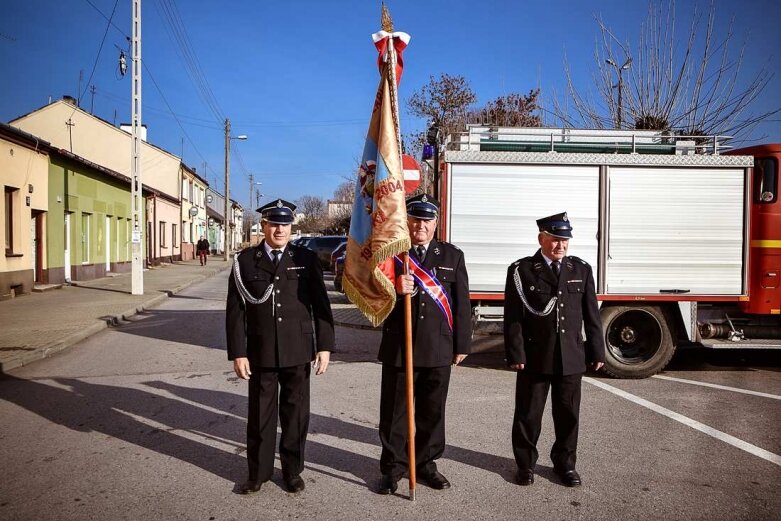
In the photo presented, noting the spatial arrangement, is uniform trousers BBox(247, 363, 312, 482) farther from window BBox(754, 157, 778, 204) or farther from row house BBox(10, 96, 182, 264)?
row house BBox(10, 96, 182, 264)

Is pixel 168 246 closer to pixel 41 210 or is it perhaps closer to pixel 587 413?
pixel 41 210

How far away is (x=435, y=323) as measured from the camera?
3.98 metres

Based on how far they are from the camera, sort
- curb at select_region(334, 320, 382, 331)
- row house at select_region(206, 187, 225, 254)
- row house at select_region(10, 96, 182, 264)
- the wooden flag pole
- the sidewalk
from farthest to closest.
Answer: row house at select_region(206, 187, 225, 254) → row house at select_region(10, 96, 182, 264) → curb at select_region(334, 320, 382, 331) → the sidewalk → the wooden flag pole

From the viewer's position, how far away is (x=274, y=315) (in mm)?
→ 3932

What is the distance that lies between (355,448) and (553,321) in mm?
1918

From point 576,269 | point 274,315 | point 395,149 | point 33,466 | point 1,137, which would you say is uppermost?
point 1,137

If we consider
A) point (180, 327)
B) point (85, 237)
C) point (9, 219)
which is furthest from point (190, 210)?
point (180, 327)

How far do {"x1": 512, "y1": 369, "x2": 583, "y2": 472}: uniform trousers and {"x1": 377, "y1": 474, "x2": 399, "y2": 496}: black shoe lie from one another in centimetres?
90

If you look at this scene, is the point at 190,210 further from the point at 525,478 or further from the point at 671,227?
the point at 525,478

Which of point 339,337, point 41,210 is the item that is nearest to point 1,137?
point 41,210

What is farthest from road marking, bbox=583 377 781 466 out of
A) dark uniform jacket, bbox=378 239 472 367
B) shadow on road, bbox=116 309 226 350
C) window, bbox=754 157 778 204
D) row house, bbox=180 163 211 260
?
row house, bbox=180 163 211 260

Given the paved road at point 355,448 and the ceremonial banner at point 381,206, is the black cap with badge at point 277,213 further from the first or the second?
the paved road at point 355,448

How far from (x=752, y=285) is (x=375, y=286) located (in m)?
5.65

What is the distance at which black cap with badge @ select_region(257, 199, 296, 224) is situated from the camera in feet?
13.1
